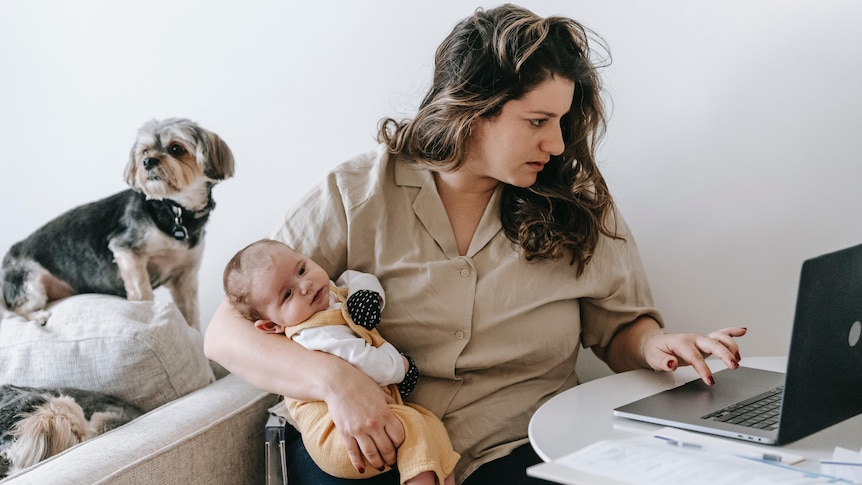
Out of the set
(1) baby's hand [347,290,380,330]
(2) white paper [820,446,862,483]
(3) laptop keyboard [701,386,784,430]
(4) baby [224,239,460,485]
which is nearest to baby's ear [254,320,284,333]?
(4) baby [224,239,460,485]

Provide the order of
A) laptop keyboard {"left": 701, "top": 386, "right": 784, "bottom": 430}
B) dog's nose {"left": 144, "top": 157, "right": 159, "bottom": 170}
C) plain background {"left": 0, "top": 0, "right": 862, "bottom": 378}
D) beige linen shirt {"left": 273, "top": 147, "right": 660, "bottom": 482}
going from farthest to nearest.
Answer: dog's nose {"left": 144, "top": 157, "right": 159, "bottom": 170} → plain background {"left": 0, "top": 0, "right": 862, "bottom": 378} → beige linen shirt {"left": 273, "top": 147, "right": 660, "bottom": 482} → laptop keyboard {"left": 701, "top": 386, "right": 784, "bottom": 430}

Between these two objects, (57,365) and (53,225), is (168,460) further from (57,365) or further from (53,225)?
(53,225)

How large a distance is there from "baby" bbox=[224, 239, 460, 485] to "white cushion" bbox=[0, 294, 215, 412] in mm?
281

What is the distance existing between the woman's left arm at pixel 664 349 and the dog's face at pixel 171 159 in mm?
986

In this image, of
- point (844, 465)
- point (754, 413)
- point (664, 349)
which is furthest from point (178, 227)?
point (844, 465)

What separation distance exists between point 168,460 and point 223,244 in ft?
2.48

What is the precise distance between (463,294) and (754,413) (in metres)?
0.55

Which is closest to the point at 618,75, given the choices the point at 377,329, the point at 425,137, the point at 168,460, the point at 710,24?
the point at 710,24

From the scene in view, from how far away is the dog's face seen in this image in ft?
6.16

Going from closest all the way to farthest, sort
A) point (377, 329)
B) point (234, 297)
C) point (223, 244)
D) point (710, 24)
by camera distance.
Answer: point (234, 297) < point (377, 329) < point (710, 24) < point (223, 244)

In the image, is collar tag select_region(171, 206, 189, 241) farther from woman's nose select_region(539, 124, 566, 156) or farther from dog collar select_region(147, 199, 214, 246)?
woman's nose select_region(539, 124, 566, 156)

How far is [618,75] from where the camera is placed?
70.3 inches

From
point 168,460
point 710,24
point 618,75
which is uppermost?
point 710,24

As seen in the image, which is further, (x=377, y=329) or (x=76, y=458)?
(x=377, y=329)
